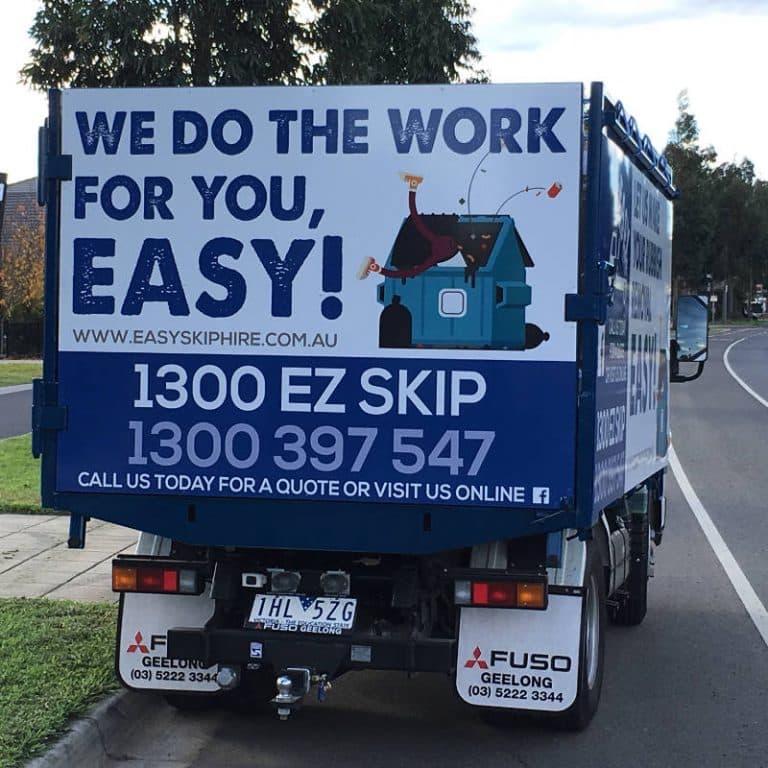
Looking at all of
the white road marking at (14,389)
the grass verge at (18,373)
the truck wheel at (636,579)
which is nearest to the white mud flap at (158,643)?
the truck wheel at (636,579)

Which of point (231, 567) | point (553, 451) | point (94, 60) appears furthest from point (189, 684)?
point (94, 60)

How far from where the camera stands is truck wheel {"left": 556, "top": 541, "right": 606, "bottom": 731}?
6.00m

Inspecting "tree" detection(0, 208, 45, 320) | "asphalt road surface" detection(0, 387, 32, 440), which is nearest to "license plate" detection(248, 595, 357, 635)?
"asphalt road surface" detection(0, 387, 32, 440)

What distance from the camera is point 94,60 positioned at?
9852 millimetres

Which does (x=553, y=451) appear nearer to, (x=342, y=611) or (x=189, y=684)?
(x=342, y=611)

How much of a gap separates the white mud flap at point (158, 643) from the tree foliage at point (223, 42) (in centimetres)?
454

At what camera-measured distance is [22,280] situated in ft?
163

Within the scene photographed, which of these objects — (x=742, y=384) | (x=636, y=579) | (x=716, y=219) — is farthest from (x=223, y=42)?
(x=716, y=219)

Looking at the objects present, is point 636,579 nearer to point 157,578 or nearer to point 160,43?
point 157,578

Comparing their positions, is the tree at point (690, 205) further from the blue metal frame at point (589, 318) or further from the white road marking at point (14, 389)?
the blue metal frame at point (589, 318)

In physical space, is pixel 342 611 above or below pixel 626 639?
above

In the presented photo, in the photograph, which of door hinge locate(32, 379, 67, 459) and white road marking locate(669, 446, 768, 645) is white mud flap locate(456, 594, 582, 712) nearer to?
door hinge locate(32, 379, 67, 459)

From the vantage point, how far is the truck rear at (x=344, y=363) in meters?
5.50

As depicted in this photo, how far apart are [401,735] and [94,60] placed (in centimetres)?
564
